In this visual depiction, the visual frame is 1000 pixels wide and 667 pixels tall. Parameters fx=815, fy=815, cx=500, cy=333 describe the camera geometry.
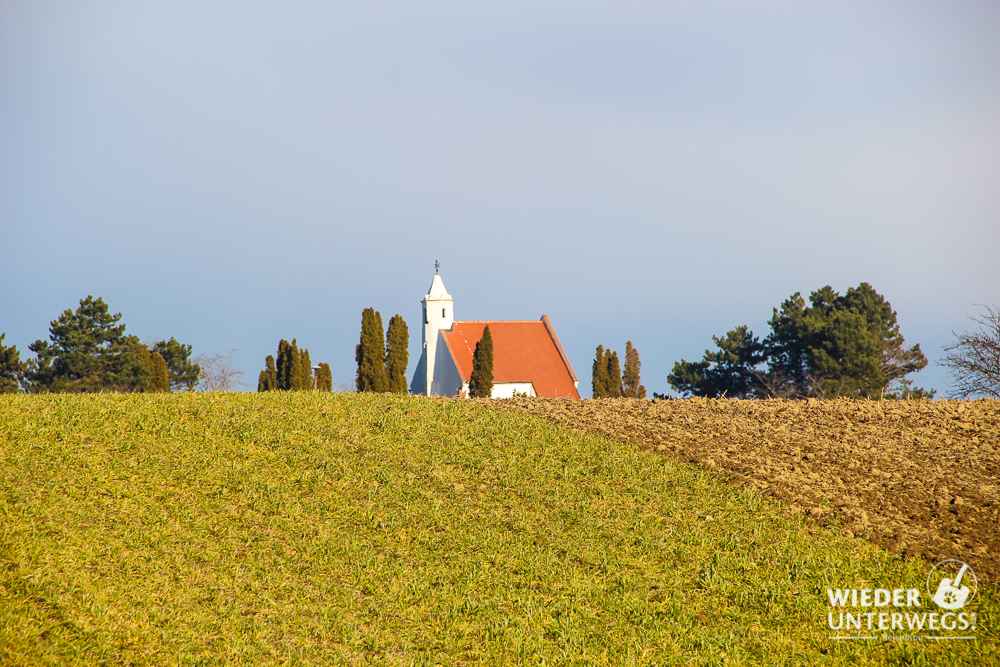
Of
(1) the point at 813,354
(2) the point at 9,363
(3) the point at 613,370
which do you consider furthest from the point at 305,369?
(1) the point at 813,354

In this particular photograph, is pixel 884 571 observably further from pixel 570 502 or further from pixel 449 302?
pixel 449 302

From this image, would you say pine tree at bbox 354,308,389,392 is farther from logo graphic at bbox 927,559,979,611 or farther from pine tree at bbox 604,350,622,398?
logo graphic at bbox 927,559,979,611

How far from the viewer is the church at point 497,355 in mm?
51844

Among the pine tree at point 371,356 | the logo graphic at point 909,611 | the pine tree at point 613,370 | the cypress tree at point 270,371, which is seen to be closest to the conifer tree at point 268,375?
the cypress tree at point 270,371

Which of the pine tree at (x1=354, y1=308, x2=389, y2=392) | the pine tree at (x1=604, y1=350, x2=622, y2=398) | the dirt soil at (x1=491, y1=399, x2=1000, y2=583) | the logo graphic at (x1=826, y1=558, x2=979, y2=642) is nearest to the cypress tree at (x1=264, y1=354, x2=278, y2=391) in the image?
the pine tree at (x1=354, y1=308, x2=389, y2=392)

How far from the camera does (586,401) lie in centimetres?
1705

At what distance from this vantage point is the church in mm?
51844

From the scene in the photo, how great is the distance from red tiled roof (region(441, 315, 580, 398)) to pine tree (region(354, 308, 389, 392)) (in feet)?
29.5

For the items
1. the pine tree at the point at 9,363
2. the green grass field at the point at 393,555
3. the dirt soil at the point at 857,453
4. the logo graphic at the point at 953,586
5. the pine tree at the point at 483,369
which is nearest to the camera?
the green grass field at the point at 393,555

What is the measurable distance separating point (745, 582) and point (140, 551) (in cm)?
729

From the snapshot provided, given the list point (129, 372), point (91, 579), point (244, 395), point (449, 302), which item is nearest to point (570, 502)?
point (91, 579)

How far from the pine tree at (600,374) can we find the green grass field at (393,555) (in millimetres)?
35055

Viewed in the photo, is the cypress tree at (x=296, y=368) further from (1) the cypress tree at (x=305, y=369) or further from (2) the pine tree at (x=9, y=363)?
(2) the pine tree at (x=9, y=363)

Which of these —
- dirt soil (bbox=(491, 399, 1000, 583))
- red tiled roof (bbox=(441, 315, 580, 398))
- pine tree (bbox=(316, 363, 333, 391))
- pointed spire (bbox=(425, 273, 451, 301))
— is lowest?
dirt soil (bbox=(491, 399, 1000, 583))
